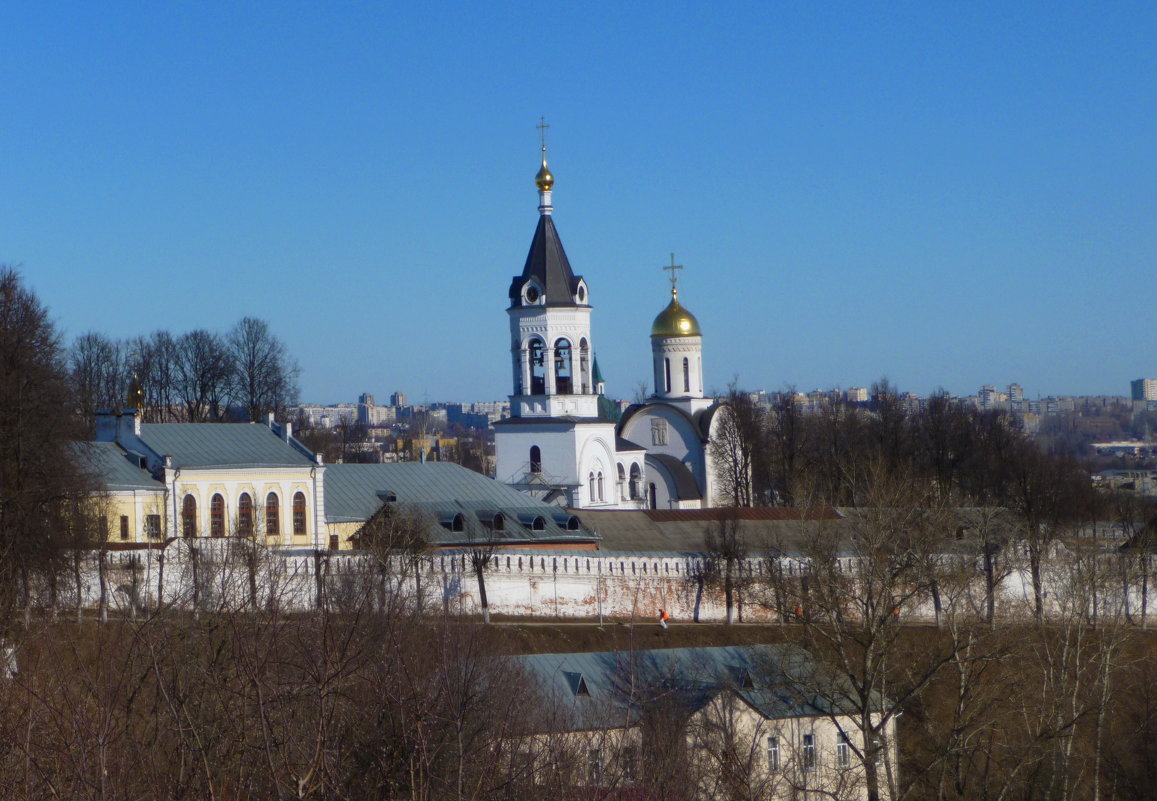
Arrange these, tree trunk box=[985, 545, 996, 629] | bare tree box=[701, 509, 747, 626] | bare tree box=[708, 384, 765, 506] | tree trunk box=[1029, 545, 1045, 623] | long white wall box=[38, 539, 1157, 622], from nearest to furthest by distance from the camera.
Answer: tree trunk box=[985, 545, 996, 629] → tree trunk box=[1029, 545, 1045, 623] → long white wall box=[38, 539, 1157, 622] → bare tree box=[701, 509, 747, 626] → bare tree box=[708, 384, 765, 506]

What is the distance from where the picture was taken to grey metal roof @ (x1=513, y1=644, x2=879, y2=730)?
69.6ft

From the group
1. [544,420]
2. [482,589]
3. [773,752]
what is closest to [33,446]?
[482,589]

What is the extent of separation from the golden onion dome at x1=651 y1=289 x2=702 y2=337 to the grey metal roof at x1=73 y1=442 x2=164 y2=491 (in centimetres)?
2116

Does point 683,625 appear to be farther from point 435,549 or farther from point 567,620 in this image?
point 435,549

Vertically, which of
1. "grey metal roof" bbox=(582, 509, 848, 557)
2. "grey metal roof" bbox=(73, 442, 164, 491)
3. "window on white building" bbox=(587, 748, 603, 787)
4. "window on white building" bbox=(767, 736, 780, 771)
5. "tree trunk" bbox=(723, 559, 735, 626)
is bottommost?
"window on white building" bbox=(767, 736, 780, 771)

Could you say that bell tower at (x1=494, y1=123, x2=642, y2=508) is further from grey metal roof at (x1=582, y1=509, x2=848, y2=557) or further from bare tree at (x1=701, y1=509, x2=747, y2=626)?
bare tree at (x1=701, y1=509, x2=747, y2=626)

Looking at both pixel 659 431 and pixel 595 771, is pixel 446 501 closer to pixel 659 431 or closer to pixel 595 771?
pixel 659 431

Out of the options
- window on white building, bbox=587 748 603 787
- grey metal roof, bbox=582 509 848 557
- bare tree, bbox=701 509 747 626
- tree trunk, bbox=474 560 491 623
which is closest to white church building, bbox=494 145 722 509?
grey metal roof, bbox=582 509 848 557

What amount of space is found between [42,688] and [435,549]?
23.5m

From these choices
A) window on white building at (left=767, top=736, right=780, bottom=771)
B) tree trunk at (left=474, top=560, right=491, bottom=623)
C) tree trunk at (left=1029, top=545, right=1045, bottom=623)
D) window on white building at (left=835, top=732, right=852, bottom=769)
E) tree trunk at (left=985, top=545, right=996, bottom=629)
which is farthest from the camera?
tree trunk at (left=474, top=560, right=491, bottom=623)

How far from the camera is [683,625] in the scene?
1227 inches

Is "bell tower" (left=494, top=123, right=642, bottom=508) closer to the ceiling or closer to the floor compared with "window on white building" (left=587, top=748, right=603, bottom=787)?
closer to the ceiling

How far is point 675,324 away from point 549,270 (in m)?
10.7

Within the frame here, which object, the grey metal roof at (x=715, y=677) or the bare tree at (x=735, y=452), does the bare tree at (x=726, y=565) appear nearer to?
the grey metal roof at (x=715, y=677)
